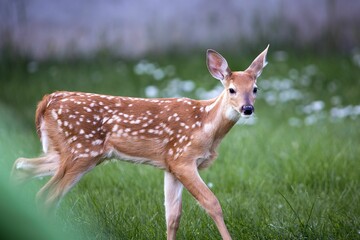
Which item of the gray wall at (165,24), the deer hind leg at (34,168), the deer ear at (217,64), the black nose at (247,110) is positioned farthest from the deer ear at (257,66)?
the gray wall at (165,24)

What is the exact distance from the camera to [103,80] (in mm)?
9531

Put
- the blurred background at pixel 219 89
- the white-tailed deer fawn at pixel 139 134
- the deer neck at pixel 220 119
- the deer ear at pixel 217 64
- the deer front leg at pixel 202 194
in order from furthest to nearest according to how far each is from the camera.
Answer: the blurred background at pixel 219 89, the deer ear at pixel 217 64, the deer neck at pixel 220 119, the white-tailed deer fawn at pixel 139 134, the deer front leg at pixel 202 194

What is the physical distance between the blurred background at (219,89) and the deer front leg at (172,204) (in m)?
0.15

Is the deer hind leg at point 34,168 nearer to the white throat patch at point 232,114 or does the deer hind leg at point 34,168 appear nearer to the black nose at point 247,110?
the white throat patch at point 232,114

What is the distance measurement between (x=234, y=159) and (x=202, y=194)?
2.32 meters

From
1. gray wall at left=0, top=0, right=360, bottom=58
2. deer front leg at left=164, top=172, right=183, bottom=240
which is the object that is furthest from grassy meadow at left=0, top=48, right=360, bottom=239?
gray wall at left=0, top=0, right=360, bottom=58

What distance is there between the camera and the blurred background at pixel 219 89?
16.2 ft

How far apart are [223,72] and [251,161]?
80.6 inches

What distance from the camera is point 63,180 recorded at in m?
4.53

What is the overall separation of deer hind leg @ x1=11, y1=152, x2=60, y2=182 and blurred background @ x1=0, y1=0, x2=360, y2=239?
22 cm

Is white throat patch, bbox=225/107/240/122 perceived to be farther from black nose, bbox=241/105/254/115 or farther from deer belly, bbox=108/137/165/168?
deer belly, bbox=108/137/165/168

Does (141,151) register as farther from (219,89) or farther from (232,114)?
(219,89)

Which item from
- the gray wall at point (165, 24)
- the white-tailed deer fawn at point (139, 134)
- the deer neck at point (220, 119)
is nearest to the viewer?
the white-tailed deer fawn at point (139, 134)

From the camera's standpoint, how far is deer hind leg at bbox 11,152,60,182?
4695mm
